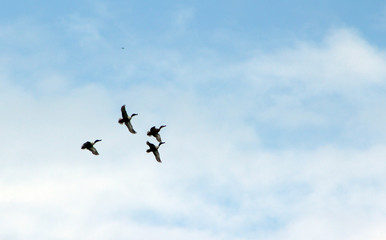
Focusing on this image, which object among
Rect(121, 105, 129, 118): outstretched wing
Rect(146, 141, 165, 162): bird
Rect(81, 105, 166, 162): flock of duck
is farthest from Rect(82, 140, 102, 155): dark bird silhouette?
Rect(146, 141, 165, 162): bird

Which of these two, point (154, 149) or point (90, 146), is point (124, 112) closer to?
point (90, 146)

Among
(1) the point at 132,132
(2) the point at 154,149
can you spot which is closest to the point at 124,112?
(1) the point at 132,132

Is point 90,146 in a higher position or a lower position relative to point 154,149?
higher

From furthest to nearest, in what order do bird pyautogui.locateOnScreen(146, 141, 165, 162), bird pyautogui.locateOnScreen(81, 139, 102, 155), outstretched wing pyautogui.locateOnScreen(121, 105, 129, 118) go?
bird pyautogui.locateOnScreen(146, 141, 165, 162) → bird pyautogui.locateOnScreen(81, 139, 102, 155) → outstretched wing pyautogui.locateOnScreen(121, 105, 129, 118)

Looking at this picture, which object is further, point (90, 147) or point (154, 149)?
point (154, 149)

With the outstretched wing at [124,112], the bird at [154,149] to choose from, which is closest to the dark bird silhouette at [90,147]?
the outstretched wing at [124,112]

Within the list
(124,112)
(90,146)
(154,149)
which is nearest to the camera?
(124,112)

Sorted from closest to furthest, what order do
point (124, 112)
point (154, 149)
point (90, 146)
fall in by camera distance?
point (124, 112) < point (90, 146) < point (154, 149)

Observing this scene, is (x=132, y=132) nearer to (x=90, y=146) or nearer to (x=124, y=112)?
(x=124, y=112)

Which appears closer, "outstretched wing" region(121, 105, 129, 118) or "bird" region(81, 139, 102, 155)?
"outstretched wing" region(121, 105, 129, 118)

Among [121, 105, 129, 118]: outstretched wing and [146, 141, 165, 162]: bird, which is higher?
[121, 105, 129, 118]: outstretched wing

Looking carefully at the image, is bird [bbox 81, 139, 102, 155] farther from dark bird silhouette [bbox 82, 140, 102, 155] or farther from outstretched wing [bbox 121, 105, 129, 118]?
outstretched wing [bbox 121, 105, 129, 118]

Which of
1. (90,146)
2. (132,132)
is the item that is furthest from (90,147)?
(132,132)

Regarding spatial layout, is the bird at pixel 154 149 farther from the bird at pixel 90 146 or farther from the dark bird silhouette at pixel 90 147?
the dark bird silhouette at pixel 90 147
